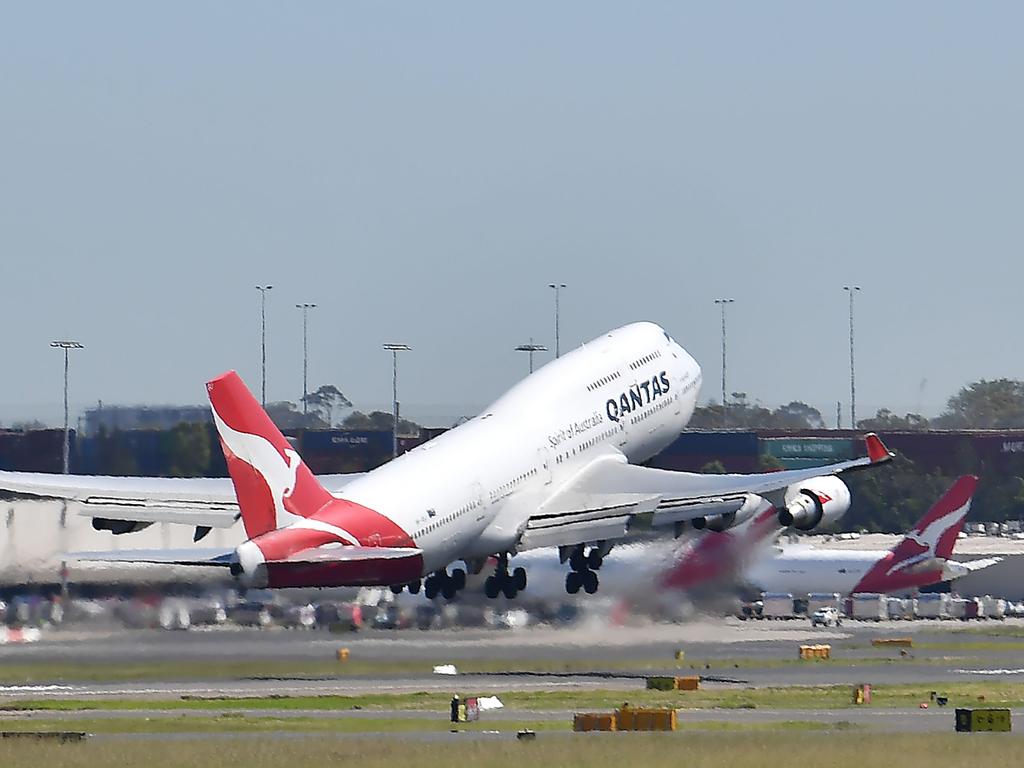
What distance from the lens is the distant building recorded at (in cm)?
11388

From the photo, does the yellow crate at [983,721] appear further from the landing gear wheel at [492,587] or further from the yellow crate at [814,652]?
the landing gear wheel at [492,587]

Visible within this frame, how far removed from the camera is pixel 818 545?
11719cm

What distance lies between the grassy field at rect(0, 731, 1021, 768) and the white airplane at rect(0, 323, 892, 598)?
1059cm

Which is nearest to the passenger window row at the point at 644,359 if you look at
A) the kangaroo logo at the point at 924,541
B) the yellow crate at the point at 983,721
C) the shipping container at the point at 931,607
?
the yellow crate at the point at 983,721

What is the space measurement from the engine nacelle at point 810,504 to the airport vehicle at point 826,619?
26274mm

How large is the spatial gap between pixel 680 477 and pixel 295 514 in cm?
1890

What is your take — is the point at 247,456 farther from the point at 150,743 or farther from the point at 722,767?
the point at 722,767

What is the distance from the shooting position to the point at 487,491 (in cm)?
6550

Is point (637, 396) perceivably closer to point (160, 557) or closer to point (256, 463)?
point (256, 463)

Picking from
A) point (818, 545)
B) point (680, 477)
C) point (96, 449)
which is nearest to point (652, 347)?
point (680, 477)

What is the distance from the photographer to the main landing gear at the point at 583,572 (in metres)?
71.9

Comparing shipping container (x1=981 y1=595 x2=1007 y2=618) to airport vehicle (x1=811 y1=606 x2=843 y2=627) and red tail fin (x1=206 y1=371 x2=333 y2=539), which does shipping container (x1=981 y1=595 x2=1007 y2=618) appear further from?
red tail fin (x1=206 y1=371 x2=333 y2=539)

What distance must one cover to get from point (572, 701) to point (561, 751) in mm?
12916

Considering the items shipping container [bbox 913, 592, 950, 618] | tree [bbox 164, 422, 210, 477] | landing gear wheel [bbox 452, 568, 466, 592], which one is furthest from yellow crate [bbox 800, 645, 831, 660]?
tree [bbox 164, 422, 210, 477]
